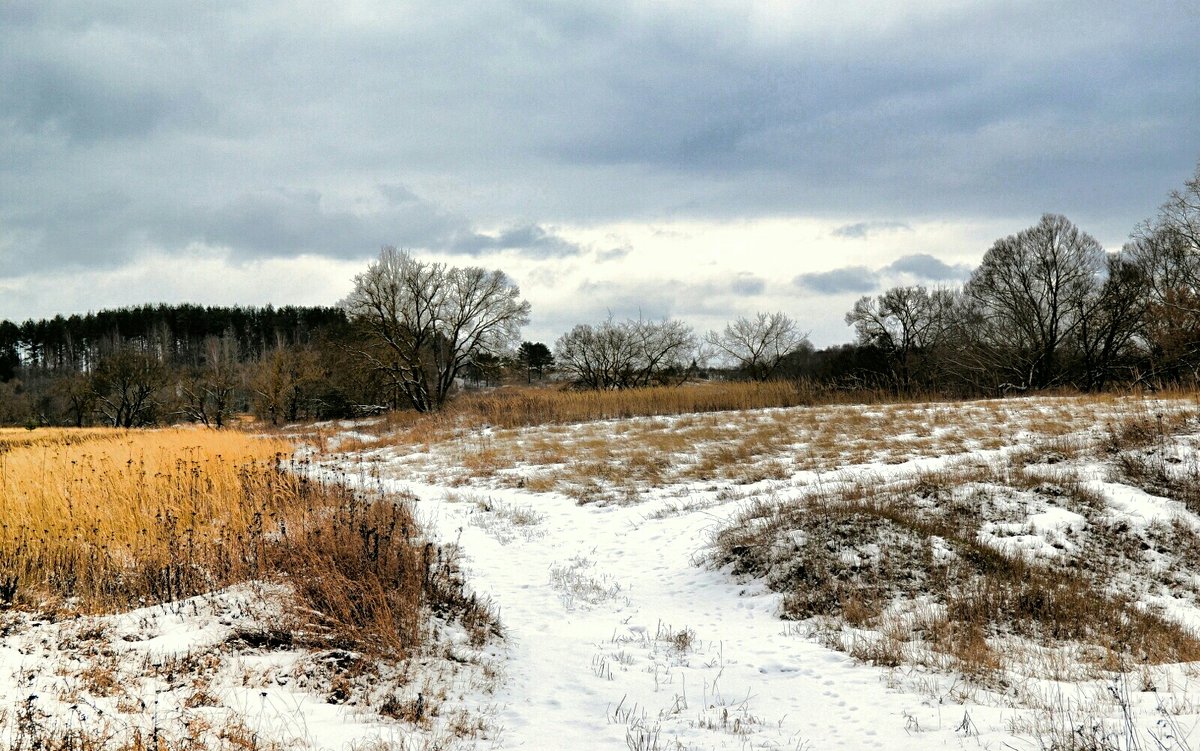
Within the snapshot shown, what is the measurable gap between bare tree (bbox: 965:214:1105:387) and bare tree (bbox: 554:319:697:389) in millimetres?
23132

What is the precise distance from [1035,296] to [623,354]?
28.9 metres

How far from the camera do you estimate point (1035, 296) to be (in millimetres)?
38969

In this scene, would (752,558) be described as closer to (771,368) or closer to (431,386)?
(431,386)

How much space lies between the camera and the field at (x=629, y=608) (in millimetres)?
3973

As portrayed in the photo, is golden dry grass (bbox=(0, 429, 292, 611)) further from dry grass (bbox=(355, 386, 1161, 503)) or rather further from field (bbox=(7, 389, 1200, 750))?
dry grass (bbox=(355, 386, 1161, 503))

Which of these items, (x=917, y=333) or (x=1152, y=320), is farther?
(x=917, y=333)

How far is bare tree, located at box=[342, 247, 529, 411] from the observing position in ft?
125

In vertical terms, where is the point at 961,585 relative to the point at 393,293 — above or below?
below

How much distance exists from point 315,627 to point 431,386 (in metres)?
42.7

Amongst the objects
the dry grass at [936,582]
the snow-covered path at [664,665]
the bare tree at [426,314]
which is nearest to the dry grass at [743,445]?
the snow-covered path at [664,665]

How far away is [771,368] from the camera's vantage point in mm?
59562

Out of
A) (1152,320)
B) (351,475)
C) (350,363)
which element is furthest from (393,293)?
(1152,320)

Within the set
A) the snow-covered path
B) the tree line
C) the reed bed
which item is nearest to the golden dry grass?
the reed bed

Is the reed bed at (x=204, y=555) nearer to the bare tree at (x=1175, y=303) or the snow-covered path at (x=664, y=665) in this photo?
the snow-covered path at (x=664, y=665)
